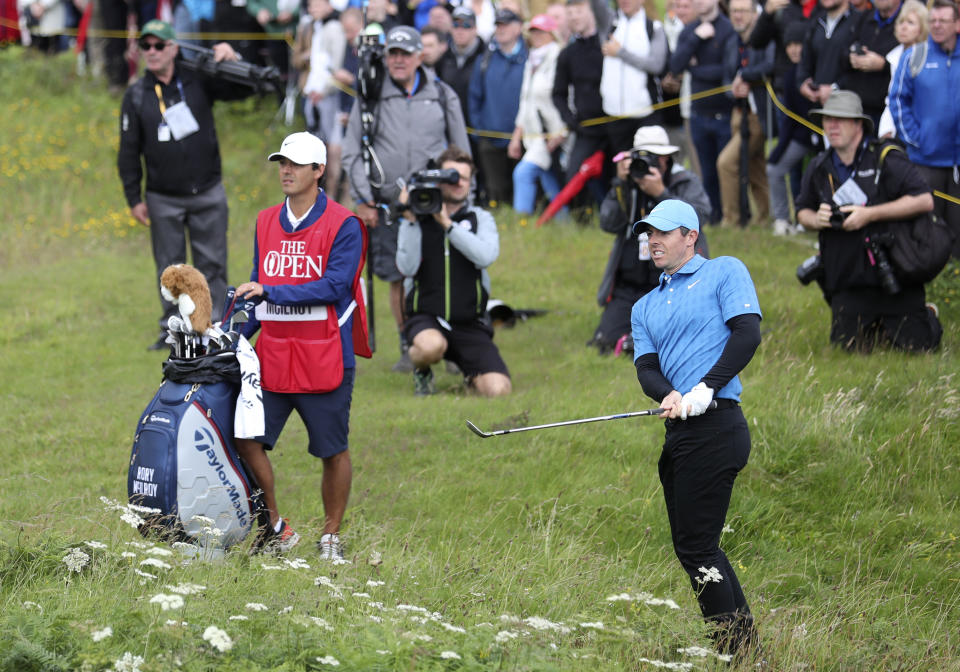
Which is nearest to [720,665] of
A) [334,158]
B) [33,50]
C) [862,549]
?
[862,549]

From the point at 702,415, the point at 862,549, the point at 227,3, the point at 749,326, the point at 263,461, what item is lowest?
the point at 862,549

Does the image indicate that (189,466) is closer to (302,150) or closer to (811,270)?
(302,150)

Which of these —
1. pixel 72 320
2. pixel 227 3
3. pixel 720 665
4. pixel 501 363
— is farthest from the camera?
pixel 227 3

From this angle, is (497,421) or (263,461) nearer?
(263,461)

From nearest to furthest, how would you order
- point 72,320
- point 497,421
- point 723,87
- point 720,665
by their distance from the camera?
1. point 720,665
2. point 497,421
3. point 72,320
4. point 723,87

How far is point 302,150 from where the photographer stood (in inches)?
268

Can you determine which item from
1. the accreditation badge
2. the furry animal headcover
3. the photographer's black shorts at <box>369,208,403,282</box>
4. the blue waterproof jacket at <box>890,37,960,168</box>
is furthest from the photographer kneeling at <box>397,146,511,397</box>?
the blue waterproof jacket at <box>890,37,960,168</box>

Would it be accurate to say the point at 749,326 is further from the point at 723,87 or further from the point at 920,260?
the point at 723,87

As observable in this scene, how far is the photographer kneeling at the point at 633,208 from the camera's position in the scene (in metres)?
9.59

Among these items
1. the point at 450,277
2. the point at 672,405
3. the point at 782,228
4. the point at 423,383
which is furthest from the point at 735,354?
the point at 782,228

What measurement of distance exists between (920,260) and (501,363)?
10.6ft

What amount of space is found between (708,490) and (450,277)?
14.8ft

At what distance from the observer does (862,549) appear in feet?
24.1

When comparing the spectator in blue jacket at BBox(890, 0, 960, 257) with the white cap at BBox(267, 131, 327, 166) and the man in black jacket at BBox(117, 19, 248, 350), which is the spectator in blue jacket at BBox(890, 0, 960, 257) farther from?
the man in black jacket at BBox(117, 19, 248, 350)
